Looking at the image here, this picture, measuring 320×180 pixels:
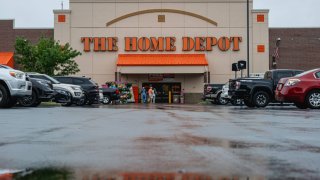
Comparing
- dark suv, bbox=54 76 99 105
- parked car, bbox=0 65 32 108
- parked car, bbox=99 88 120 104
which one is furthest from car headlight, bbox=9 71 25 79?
parked car, bbox=99 88 120 104

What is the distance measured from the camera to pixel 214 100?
32.4 meters

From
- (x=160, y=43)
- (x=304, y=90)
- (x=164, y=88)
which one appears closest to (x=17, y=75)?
(x=304, y=90)

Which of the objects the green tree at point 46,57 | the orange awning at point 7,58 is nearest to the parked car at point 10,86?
the green tree at point 46,57

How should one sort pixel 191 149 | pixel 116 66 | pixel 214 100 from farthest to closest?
pixel 116 66 < pixel 214 100 < pixel 191 149

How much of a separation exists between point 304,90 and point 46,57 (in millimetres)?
27600

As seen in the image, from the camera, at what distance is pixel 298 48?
49.7 m

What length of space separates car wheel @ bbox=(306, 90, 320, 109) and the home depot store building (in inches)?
1169

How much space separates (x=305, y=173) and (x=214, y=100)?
27889 millimetres

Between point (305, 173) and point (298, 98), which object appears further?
point (298, 98)

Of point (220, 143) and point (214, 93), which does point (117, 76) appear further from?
point (220, 143)

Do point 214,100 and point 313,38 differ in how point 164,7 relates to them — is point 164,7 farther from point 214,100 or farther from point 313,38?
point 214,100

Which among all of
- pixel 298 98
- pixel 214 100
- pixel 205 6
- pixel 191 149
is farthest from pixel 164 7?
pixel 191 149

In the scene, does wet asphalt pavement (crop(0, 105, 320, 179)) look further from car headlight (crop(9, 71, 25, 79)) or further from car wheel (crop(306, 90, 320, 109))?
car wheel (crop(306, 90, 320, 109))

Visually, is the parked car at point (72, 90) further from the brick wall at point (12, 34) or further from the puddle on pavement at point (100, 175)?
the brick wall at point (12, 34)
